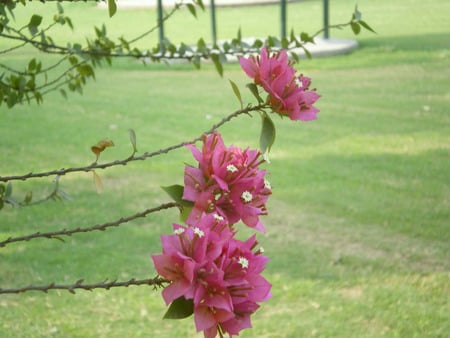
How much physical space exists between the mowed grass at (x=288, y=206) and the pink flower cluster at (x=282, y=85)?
1.63m

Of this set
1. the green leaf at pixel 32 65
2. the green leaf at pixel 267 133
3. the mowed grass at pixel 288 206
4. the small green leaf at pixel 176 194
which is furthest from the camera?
the mowed grass at pixel 288 206

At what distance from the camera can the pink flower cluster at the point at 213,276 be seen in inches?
28.5

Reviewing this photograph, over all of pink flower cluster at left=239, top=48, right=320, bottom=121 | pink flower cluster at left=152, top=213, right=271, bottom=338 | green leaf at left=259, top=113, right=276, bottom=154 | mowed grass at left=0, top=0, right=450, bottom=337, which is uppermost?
pink flower cluster at left=239, top=48, right=320, bottom=121

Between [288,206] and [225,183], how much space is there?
2909 mm

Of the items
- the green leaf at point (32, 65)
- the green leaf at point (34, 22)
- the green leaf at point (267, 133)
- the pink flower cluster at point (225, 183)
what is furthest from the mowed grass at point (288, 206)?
the pink flower cluster at point (225, 183)

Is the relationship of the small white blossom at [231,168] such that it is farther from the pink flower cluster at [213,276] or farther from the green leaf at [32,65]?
the green leaf at [32,65]

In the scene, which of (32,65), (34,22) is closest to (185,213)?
(34,22)

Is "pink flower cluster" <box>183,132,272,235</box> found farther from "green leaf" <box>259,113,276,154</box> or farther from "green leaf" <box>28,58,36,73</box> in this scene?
"green leaf" <box>28,58,36,73</box>

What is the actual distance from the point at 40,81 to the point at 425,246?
512 centimetres

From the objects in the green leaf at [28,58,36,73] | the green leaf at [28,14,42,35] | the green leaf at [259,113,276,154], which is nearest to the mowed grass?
the green leaf at [28,58,36,73]

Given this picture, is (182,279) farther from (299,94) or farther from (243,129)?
(243,129)

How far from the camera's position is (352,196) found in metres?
3.76

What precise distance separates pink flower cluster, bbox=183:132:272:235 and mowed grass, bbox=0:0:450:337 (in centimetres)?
170

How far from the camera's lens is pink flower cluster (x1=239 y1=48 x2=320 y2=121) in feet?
3.00
